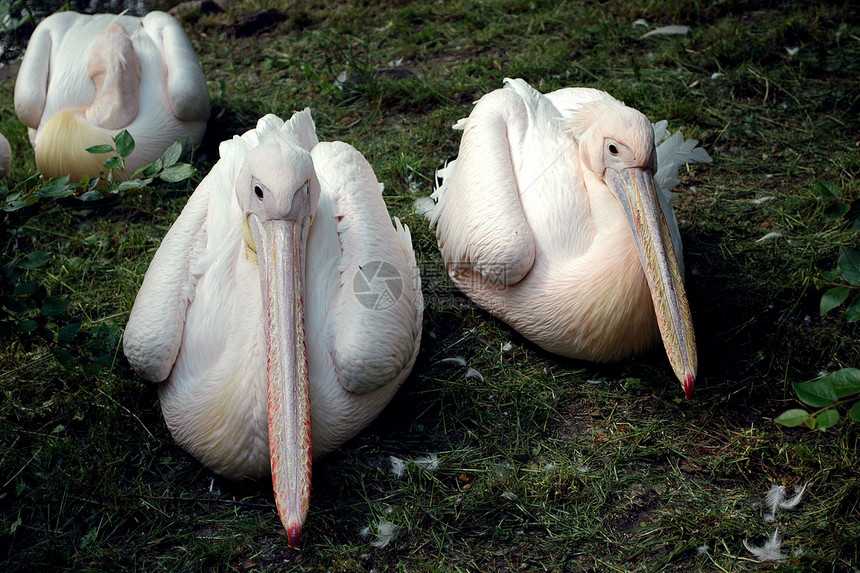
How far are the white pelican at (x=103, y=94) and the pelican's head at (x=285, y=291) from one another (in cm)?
178

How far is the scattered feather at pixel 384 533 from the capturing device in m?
2.51

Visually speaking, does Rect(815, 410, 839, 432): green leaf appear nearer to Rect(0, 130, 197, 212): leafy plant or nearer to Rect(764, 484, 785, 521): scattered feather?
Rect(764, 484, 785, 521): scattered feather

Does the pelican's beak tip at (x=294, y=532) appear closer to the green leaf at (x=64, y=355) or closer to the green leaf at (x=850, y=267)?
the green leaf at (x=64, y=355)

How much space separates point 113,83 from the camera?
4059mm

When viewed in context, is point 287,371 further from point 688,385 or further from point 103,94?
point 103,94

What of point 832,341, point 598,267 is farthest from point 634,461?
point 832,341

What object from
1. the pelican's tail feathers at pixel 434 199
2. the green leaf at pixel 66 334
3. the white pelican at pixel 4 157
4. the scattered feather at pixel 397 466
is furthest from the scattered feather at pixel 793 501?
the white pelican at pixel 4 157

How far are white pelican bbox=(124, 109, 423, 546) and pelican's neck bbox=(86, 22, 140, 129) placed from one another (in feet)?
4.84

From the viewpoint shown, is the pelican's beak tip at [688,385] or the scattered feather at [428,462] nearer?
the pelican's beak tip at [688,385]

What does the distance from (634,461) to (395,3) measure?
4016mm

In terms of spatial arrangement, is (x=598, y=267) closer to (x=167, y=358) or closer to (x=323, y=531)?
(x=323, y=531)

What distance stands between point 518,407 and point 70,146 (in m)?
2.68

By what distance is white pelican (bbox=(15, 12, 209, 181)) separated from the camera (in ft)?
13.1

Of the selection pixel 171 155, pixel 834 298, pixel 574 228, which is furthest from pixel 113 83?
pixel 834 298
